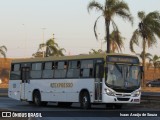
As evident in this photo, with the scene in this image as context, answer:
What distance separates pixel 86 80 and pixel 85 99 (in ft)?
3.13

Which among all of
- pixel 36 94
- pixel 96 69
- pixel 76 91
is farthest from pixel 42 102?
pixel 96 69

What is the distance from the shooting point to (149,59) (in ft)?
339

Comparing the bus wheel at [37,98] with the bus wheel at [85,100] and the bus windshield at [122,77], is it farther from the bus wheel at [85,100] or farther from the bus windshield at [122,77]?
the bus windshield at [122,77]

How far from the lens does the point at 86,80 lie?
27.5 m

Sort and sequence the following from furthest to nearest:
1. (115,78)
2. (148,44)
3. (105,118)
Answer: (148,44) → (115,78) → (105,118)

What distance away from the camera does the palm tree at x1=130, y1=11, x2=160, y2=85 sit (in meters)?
59.9

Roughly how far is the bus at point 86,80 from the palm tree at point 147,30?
96.1ft

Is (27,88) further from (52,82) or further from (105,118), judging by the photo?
(105,118)

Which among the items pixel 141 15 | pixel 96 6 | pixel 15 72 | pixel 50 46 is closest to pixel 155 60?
pixel 50 46

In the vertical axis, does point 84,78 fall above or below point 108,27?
below

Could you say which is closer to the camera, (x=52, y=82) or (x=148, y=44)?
(x=52, y=82)

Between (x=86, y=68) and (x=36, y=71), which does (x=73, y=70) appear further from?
(x=36, y=71)

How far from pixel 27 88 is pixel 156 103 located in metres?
7.82

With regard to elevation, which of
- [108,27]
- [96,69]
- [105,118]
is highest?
[108,27]
